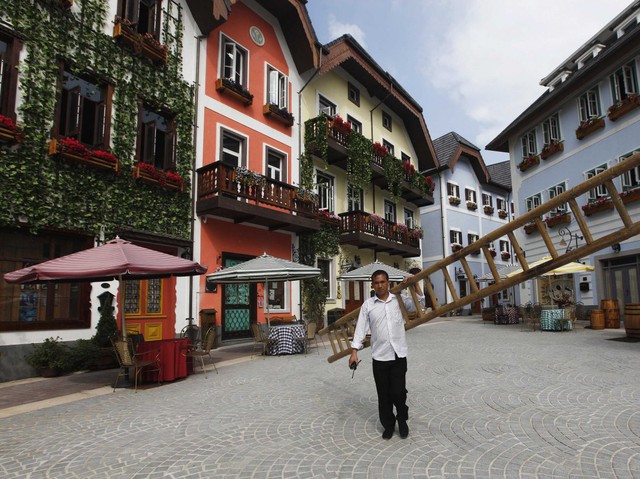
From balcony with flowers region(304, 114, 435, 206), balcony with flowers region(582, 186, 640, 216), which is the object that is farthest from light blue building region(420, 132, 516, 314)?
balcony with flowers region(582, 186, 640, 216)

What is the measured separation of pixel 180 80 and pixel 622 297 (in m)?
18.3

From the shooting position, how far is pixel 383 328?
4.64m

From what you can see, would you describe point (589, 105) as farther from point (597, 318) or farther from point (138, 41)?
point (138, 41)

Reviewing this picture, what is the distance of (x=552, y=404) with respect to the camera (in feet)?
18.6

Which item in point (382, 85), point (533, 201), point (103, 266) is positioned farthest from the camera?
point (533, 201)

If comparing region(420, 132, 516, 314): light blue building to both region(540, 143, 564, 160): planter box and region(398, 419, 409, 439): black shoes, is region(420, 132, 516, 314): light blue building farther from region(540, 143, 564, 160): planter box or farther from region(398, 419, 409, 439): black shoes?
region(398, 419, 409, 439): black shoes

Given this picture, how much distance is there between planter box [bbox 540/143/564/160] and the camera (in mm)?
20266

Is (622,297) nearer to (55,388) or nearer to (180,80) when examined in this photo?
(180,80)

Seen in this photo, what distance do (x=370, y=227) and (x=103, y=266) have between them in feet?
47.2

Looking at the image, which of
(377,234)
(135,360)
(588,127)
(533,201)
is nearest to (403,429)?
(135,360)

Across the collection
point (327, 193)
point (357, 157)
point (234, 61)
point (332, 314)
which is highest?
point (234, 61)

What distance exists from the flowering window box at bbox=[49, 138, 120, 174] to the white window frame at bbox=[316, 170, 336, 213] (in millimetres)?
9813

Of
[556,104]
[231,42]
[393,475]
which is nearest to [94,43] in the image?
[231,42]

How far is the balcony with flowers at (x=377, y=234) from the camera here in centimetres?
1908
